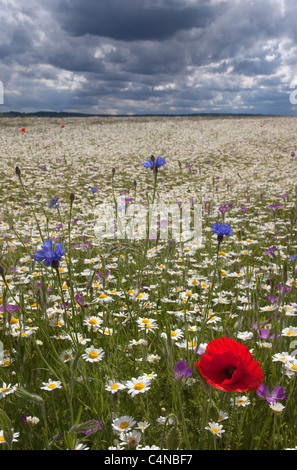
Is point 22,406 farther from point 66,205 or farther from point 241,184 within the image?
point 241,184

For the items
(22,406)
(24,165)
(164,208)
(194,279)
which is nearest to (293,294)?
(194,279)

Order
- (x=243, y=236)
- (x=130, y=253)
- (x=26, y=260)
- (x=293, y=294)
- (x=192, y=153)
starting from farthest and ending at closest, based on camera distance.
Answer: (x=192, y=153) < (x=243, y=236) < (x=130, y=253) < (x=26, y=260) < (x=293, y=294)

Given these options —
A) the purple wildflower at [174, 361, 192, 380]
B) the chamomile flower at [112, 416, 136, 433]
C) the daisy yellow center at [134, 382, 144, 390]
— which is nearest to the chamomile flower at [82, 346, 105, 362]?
the daisy yellow center at [134, 382, 144, 390]

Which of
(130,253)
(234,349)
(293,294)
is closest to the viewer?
(234,349)

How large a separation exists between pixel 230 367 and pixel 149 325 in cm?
110

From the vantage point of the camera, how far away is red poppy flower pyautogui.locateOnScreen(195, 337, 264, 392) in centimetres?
120

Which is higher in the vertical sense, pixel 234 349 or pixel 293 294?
pixel 234 349

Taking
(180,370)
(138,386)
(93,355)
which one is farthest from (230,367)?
(93,355)

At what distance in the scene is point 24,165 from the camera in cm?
1141

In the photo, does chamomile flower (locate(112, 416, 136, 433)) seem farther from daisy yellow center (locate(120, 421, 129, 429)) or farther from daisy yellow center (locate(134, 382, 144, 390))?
daisy yellow center (locate(134, 382, 144, 390))

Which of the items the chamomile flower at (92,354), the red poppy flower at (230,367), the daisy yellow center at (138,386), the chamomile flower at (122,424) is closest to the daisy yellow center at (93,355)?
the chamomile flower at (92,354)

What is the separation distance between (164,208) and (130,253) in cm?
266

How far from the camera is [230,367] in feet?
4.27

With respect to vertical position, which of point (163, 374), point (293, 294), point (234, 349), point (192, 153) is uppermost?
point (192, 153)
